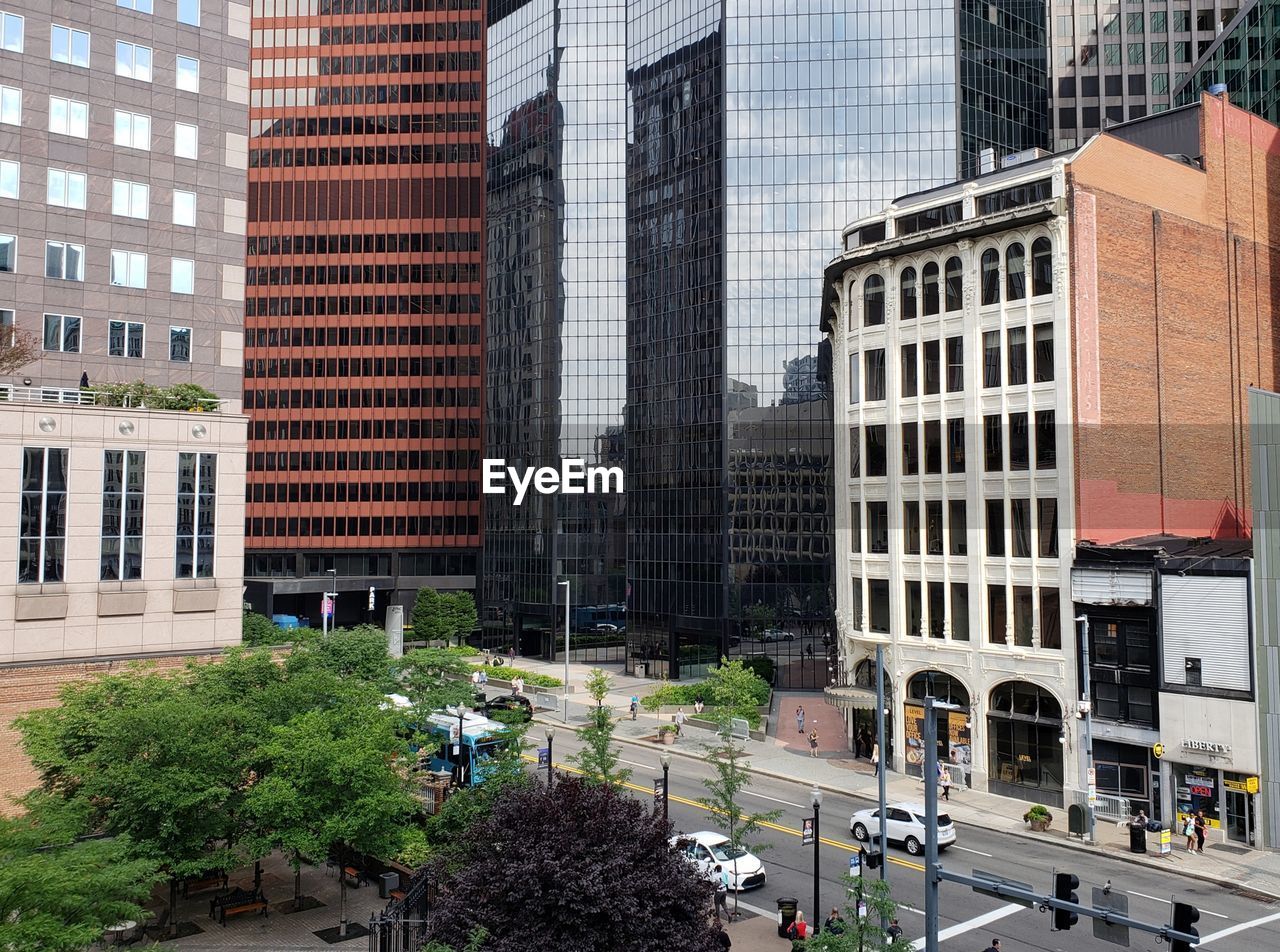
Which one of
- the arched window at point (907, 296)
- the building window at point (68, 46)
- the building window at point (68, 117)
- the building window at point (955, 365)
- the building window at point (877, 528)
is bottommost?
the building window at point (877, 528)

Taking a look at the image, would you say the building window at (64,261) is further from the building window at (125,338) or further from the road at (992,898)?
the road at (992,898)

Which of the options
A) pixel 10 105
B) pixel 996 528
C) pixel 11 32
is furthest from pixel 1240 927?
pixel 11 32

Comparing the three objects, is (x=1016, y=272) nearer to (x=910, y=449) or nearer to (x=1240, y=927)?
(x=910, y=449)

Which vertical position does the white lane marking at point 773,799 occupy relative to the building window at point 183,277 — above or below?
below

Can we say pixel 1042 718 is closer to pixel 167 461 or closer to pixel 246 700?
pixel 246 700

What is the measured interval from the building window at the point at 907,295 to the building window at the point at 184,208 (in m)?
32.6

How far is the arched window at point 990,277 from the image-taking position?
1718 inches

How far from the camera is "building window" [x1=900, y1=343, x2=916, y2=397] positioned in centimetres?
4654

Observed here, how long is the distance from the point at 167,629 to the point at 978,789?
3374cm

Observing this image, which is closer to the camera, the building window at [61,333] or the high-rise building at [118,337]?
the high-rise building at [118,337]

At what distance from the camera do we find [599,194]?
87188 millimetres

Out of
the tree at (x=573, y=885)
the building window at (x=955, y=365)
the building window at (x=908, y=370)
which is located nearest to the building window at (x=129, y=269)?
the tree at (x=573, y=885)

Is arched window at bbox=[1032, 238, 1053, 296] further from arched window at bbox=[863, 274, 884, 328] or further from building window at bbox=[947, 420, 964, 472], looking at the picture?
arched window at bbox=[863, 274, 884, 328]

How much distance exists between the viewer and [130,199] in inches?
1734
